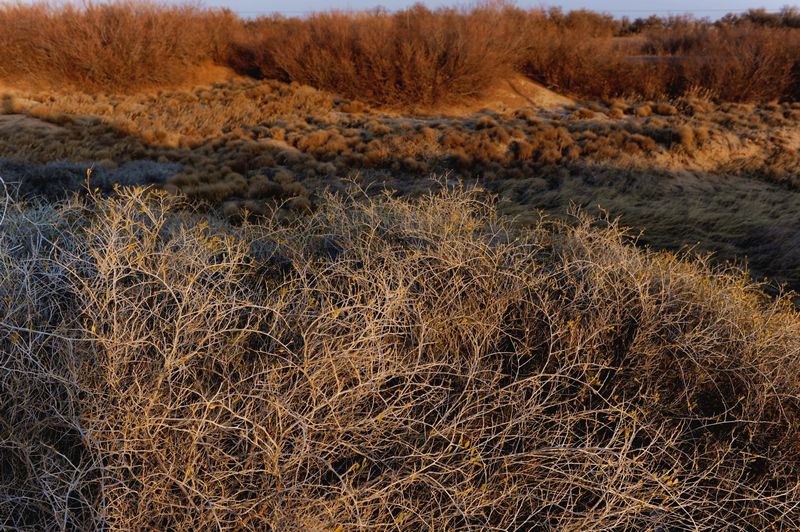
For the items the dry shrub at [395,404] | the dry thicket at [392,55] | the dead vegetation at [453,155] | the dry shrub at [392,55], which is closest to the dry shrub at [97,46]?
the dry thicket at [392,55]

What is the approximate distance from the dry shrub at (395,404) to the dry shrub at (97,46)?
13.4 m

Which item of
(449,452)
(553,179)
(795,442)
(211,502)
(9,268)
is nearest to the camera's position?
(211,502)

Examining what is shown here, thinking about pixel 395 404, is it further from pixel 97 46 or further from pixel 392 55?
pixel 97 46

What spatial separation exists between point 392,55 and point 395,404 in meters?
13.4

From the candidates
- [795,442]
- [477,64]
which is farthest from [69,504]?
[477,64]

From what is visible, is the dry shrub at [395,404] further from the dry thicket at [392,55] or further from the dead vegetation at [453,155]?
the dry thicket at [392,55]

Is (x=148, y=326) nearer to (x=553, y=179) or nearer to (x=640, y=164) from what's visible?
(x=553, y=179)

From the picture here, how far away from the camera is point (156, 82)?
14.7m

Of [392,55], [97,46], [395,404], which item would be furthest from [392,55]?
[395,404]

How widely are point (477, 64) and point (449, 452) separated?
13.3 metres

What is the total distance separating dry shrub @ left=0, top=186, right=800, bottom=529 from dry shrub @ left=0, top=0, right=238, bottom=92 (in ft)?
44.1

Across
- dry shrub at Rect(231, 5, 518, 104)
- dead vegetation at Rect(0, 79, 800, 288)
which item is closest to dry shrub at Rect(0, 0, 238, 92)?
dead vegetation at Rect(0, 79, 800, 288)

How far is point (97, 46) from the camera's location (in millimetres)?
14211

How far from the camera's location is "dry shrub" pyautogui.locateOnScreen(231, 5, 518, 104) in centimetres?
1370
